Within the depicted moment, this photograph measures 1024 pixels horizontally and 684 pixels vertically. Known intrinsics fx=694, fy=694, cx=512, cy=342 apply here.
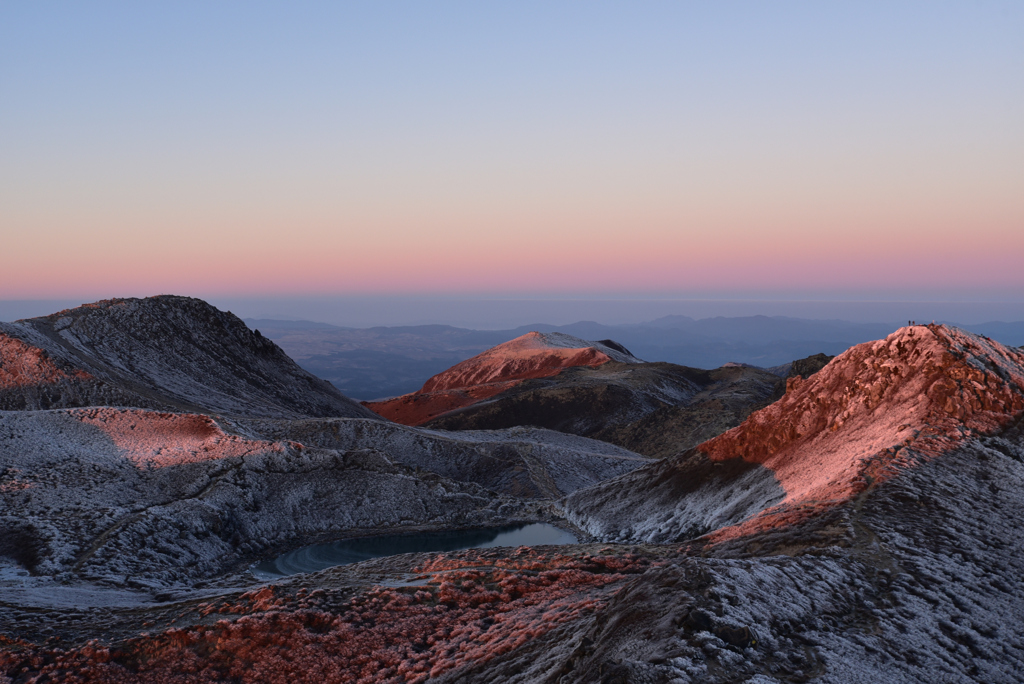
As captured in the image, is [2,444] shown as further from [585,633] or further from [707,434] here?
[707,434]

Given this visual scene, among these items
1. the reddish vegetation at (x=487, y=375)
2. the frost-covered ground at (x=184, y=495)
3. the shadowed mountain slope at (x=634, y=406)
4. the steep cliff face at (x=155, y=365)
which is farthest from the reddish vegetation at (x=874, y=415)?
the reddish vegetation at (x=487, y=375)

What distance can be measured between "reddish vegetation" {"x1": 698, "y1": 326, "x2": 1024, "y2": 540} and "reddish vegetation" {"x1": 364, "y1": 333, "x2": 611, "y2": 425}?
5440 cm

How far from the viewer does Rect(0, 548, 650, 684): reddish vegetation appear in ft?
41.0

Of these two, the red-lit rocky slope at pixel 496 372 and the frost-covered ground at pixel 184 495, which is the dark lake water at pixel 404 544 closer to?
the frost-covered ground at pixel 184 495

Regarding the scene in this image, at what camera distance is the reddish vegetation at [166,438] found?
97.9 ft

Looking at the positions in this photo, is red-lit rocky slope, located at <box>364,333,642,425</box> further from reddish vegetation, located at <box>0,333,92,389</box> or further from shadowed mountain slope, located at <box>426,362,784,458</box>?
reddish vegetation, located at <box>0,333,92,389</box>

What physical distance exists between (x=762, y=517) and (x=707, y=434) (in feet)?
140

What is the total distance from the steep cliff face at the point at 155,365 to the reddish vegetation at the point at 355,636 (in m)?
31.9

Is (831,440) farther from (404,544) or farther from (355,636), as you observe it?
(404,544)

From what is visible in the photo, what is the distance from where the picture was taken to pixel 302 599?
1512 cm

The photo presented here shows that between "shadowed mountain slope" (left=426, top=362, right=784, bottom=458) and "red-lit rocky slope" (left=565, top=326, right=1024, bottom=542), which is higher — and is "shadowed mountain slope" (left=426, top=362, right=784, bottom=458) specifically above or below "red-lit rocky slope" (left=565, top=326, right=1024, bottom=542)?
below

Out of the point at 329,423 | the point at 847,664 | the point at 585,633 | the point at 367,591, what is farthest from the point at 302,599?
the point at 329,423

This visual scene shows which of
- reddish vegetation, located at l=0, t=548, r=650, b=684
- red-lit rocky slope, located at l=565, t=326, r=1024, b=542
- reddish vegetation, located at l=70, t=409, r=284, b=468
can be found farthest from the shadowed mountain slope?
reddish vegetation, located at l=0, t=548, r=650, b=684

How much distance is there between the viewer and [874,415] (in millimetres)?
21109
